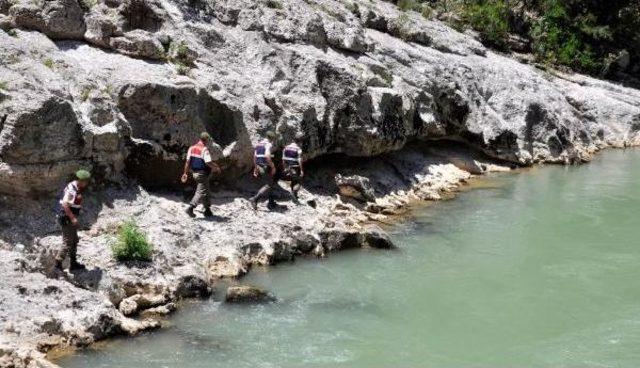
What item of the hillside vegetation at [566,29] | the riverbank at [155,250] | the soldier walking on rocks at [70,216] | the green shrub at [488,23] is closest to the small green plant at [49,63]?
the riverbank at [155,250]

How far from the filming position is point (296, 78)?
23.2 m

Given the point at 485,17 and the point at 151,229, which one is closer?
the point at 151,229

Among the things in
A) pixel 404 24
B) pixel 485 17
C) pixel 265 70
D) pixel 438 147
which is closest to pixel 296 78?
pixel 265 70

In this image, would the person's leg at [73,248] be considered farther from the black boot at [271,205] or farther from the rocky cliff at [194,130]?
the black boot at [271,205]

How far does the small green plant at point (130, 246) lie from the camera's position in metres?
14.6

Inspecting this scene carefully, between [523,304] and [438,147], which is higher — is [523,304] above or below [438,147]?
below

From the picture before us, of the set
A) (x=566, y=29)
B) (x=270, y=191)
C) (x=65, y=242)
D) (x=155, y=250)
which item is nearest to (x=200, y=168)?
(x=270, y=191)

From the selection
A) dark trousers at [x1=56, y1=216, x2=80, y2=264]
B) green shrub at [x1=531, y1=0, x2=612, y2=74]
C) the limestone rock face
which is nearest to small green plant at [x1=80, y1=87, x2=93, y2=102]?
dark trousers at [x1=56, y1=216, x2=80, y2=264]

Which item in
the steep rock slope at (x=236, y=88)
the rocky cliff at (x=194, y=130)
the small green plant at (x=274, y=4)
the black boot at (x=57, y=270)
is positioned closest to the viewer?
the black boot at (x=57, y=270)

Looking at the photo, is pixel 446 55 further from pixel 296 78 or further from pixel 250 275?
pixel 250 275

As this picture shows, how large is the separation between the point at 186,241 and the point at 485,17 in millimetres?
31193

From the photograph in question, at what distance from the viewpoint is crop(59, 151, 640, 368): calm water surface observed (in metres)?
12.2

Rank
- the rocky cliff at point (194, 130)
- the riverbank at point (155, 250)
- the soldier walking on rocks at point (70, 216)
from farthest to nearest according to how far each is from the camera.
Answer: the rocky cliff at point (194, 130)
the soldier walking on rocks at point (70, 216)
the riverbank at point (155, 250)

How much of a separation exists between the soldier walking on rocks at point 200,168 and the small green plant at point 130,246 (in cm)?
247
